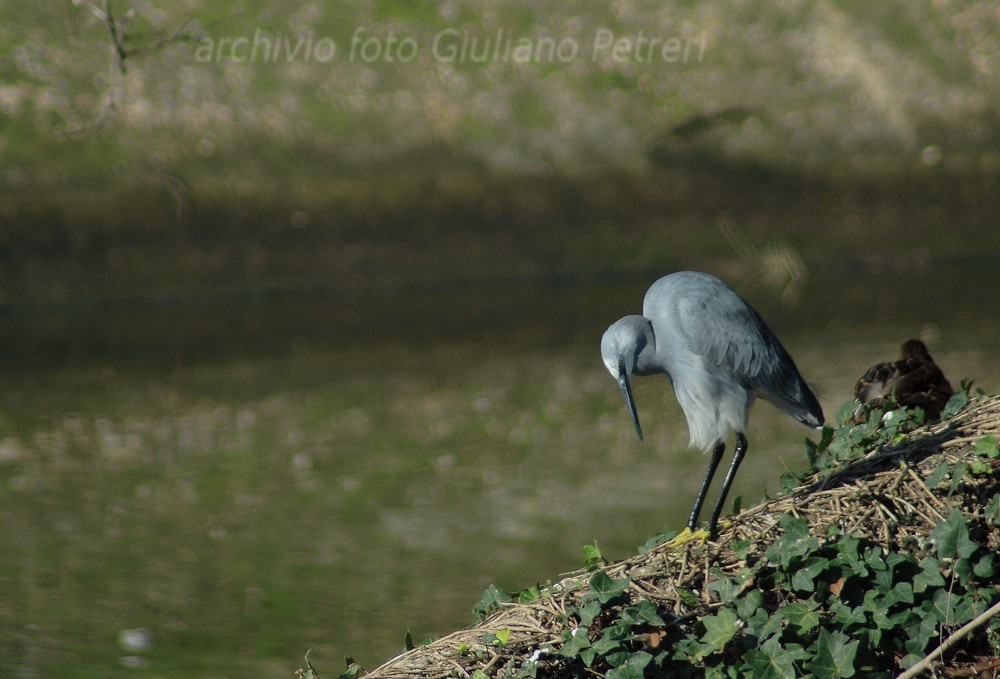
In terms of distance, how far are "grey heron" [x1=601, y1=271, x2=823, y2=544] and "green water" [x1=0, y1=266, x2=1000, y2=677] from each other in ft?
3.40

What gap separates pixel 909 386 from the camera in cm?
434

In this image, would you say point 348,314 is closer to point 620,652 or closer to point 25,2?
point 25,2

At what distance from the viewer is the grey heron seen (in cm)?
409

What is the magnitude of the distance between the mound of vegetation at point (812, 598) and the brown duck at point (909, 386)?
1.80ft

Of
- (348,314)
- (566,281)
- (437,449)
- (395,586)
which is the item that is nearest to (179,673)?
(395,586)

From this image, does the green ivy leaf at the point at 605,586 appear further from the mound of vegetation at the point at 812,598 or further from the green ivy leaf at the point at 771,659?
the green ivy leaf at the point at 771,659

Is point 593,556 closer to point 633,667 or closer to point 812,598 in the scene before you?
point 633,667

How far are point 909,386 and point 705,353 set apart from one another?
31.8 inches

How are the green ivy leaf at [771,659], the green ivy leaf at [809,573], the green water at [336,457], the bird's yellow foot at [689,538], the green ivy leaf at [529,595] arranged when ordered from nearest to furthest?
the green ivy leaf at [771,659], the green ivy leaf at [809,573], the bird's yellow foot at [689,538], the green ivy leaf at [529,595], the green water at [336,457]

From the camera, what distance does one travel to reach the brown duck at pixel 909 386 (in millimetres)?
4301

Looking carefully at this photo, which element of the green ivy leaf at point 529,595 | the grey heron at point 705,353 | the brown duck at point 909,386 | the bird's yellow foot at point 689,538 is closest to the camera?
the bird's yellow foot at point 689,538

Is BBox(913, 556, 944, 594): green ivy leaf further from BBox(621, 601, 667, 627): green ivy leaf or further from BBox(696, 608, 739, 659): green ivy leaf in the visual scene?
BBox(621, 601, 667, 627): green ivy leaf

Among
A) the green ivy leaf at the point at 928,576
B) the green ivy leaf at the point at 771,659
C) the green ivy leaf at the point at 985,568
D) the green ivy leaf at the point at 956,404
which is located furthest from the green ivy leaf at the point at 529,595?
the green ivy leaf at the point at 956,404

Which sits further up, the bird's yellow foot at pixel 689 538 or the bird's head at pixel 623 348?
the bird's head at pixel 623 348
